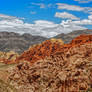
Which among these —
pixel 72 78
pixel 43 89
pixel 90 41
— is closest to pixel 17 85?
pixel 43 89

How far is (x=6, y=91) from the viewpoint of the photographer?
73.1 metres

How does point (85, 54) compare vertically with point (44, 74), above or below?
above

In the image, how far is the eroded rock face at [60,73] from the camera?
67.8 meters

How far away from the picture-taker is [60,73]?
234 ft

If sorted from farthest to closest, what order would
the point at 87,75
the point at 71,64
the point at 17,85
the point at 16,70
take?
1. the point at 16,70
2. the point at 17,85
3. the point at 71,64
4. the point at 87,75

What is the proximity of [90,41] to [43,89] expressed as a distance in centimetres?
3072

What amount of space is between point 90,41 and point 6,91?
143ft

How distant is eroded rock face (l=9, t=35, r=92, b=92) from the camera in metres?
67.8

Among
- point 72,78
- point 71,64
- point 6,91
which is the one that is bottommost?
point 6,91

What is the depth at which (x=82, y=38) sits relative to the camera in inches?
3472

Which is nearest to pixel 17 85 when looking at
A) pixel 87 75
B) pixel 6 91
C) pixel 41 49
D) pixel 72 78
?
pixel 6 91

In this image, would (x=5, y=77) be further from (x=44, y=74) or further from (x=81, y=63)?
(x=81, y=63)

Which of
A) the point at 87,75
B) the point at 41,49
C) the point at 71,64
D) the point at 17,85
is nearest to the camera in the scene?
the point at 87,75

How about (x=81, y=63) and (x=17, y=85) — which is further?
(x=17, y=85)
